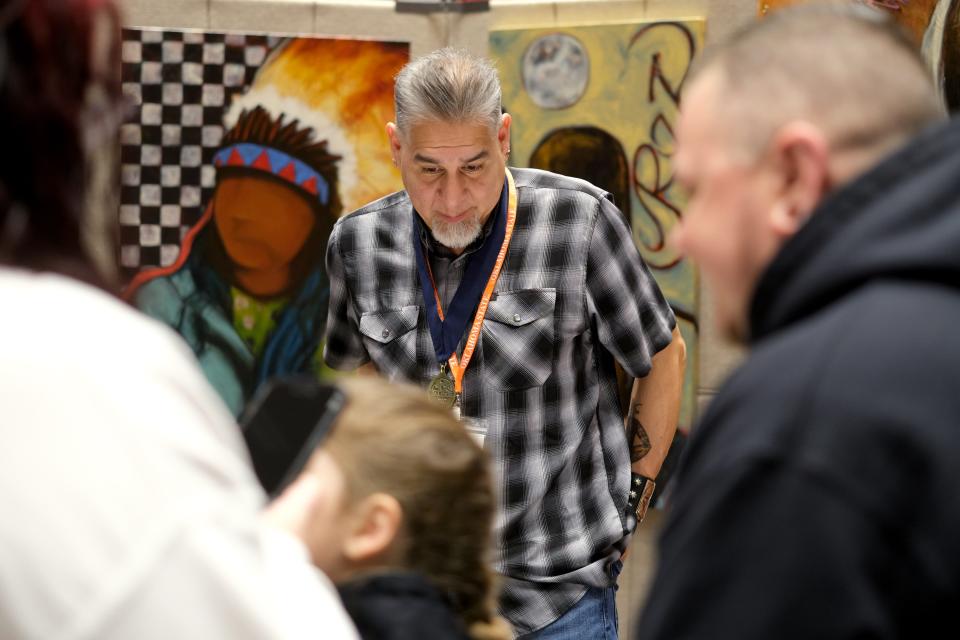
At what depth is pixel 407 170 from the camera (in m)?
3.26

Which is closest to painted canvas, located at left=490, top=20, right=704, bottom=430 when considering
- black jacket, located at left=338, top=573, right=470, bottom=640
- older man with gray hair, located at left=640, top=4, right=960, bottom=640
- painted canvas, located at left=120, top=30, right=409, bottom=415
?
painted canvas, located at left=120, top=30, right=409, bottom=415

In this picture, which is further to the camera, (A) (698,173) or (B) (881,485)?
(A) (698,173)

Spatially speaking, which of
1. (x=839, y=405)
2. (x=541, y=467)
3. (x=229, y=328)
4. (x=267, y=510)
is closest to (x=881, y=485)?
(x=839, y=405)

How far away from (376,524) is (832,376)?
100 cm

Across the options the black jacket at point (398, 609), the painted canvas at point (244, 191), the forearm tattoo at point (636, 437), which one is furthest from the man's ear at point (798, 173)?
the painted canvas at point (244, 191)

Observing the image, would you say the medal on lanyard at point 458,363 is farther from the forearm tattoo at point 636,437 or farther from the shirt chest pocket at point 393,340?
the forearm tattoo at point 636,437

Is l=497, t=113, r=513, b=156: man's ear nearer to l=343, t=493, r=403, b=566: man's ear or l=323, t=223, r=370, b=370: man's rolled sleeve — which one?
l=323, t=223, r=370, b=370: man's rolled sleeve

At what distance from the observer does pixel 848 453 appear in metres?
1.00

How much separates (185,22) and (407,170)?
7.29 ft

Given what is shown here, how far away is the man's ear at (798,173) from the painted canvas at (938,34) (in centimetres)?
322

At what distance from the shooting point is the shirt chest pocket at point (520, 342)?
121 inches

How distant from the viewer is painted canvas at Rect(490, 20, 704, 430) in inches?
188

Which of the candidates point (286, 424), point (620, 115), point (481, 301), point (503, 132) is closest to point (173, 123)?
point (620, 115)

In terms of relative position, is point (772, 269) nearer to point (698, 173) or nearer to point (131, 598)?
point (698, 173)
